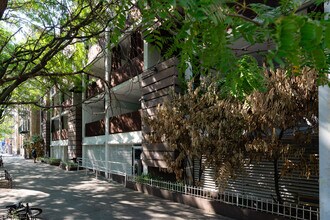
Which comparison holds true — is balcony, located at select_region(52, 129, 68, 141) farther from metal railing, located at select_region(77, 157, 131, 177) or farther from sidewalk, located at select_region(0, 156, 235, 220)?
sidewalk, located at select_region(0, 156, 235, 220)

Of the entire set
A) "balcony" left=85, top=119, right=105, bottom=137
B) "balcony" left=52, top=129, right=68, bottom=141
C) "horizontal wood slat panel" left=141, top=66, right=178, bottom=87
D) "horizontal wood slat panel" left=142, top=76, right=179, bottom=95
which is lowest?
"balcony" left=52, top=129, right=68, bottom=141

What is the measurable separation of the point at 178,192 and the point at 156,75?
18.3 ft

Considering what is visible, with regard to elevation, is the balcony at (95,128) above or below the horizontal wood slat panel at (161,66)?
below

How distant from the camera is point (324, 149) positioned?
7.82 metres

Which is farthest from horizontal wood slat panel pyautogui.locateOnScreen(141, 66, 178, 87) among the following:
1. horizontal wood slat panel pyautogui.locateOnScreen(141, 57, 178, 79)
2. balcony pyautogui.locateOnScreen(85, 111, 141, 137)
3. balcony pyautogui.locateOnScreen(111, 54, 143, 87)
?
balcony pyautogui.locateOnScreen(85, 111, 141, 137)

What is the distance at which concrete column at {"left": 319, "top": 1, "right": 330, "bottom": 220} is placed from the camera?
25.3 feet

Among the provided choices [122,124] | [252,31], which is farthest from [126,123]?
[252,31]

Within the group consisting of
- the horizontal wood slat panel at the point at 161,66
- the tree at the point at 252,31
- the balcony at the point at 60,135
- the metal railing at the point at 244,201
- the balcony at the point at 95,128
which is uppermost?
the horizontal wood slat panel at the point at 161,66

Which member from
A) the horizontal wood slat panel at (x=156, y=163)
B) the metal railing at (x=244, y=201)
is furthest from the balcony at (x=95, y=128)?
the horizontal wood slat panel at (x=156, y=163)

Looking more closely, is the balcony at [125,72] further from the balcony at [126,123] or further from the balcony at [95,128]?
the balcony at [95,128]

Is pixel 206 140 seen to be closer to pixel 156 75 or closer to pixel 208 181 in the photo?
pixel 208 181

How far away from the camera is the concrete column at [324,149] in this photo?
25.3ft

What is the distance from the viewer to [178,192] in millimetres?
12812

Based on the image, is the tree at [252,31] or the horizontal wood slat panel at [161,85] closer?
the tree at [252,31]
